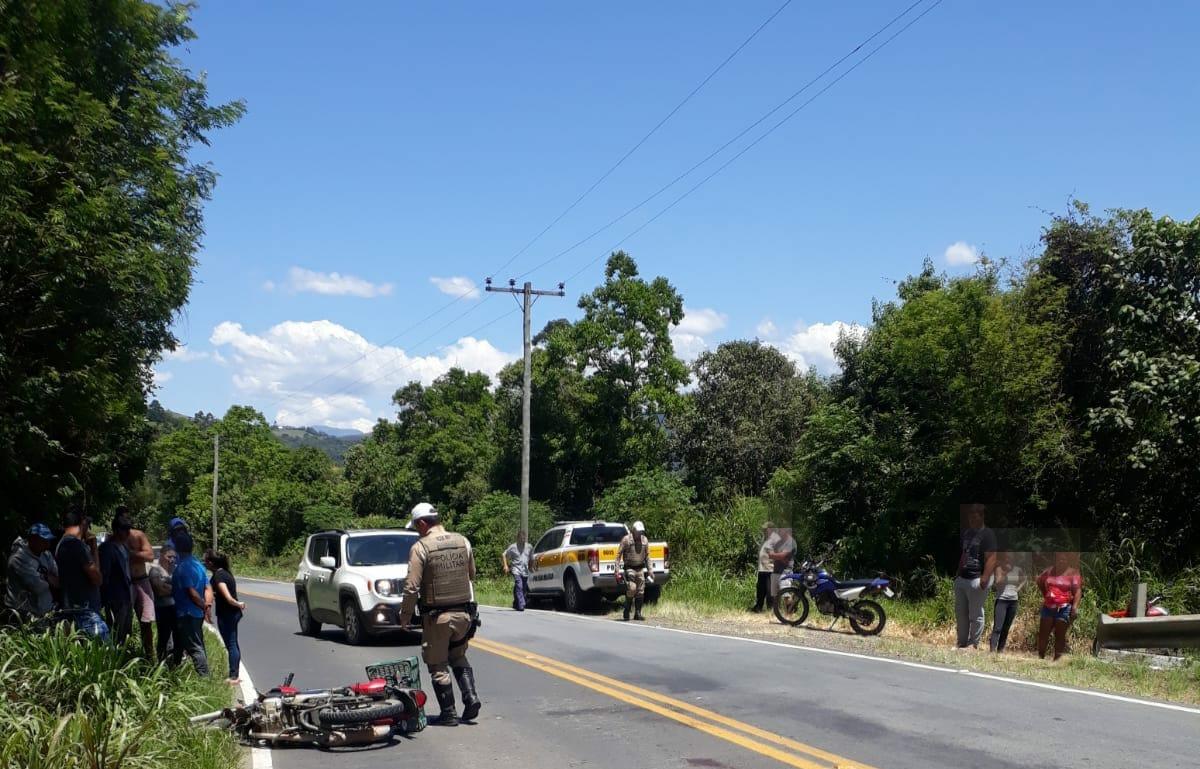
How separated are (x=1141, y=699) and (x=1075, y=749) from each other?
9.07ft

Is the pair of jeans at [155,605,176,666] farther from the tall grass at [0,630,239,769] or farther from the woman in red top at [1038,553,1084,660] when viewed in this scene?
the woman in red top at [1038,553,1084,660]

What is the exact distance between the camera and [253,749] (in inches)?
329

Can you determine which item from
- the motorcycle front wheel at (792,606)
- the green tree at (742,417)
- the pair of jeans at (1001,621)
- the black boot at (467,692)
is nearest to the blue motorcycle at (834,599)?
the motorcycle front wheel at (792,606)

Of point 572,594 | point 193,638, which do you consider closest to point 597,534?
point 572,594

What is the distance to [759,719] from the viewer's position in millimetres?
9078

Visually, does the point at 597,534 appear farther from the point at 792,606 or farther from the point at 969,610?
the point at 969,610

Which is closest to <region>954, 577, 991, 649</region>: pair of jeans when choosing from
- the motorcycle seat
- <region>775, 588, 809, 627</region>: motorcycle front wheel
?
the motorcycle seat

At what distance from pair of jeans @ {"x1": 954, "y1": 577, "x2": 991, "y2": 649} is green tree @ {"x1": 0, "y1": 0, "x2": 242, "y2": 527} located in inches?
437

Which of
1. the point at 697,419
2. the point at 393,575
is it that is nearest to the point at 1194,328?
the point at 393,575

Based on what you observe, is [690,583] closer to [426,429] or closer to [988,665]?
[988,665]

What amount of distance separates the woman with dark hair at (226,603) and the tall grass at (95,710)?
159 centimetres

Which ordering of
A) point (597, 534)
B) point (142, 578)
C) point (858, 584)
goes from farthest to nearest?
point (597, 534)
point (858, 584)
point (142, 578)

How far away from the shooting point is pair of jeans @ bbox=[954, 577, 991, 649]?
48.5 ft

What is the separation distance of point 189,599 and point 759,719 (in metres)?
5.77
